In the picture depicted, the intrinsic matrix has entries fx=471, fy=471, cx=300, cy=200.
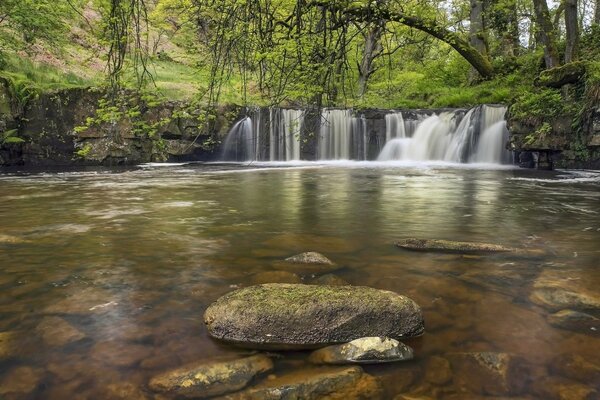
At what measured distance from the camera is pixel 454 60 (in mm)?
25109

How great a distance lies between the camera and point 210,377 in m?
2.64

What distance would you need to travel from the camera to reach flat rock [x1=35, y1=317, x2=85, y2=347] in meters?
3.12

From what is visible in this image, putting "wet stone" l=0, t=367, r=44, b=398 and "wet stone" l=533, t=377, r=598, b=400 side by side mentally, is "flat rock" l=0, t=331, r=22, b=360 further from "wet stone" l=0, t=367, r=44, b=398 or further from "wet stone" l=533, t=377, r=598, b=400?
"wet stone" l=533, t=377, r=598, b=400

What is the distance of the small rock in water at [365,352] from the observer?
2.78 m

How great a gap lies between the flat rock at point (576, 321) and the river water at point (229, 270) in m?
0.07

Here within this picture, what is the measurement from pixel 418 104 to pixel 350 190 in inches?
569

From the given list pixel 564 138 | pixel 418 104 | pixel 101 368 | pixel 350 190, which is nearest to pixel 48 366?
pixel 101 368

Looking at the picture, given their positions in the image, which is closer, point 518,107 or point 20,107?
point 518,107

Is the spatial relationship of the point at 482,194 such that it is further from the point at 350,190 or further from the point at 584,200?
the point at 350,190

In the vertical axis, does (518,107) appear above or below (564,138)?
above

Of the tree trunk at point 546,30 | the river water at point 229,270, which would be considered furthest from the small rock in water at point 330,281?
the tree trunk at point 546,30

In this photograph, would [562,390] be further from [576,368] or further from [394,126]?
[394,126]

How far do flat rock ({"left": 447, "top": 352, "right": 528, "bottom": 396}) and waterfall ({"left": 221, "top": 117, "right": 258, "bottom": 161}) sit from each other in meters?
20.7

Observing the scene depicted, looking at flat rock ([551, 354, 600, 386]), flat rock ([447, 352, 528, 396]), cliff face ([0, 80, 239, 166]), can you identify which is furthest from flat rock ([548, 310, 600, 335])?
cliff face ([0, 80, 239, 166])
